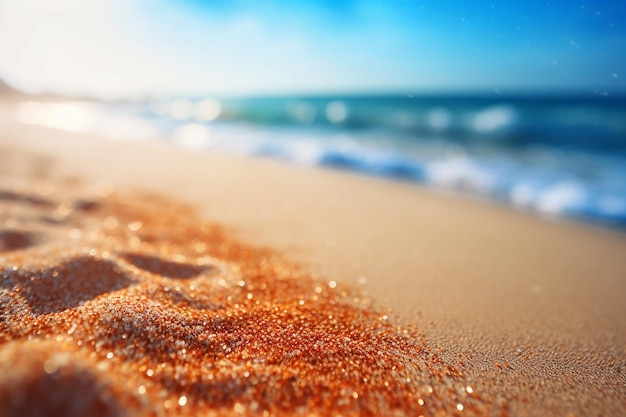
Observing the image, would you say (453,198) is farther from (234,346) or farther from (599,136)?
(599,136)

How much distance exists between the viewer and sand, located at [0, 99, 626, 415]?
0.91 meters

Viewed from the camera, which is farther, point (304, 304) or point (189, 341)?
point (304, 304)

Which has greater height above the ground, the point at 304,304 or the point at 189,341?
the point at 189,341

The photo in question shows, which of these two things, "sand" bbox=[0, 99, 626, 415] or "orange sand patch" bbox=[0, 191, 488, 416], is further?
"sand" bbox=[0, 99, 626, 415]

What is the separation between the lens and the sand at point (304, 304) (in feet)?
2.98

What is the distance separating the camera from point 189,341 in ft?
3.48

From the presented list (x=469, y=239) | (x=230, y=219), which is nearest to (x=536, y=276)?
(x=469, y=239)

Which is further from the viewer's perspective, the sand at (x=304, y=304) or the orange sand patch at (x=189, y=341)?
the sand at (x=304, y=304)

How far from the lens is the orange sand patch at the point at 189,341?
797mm

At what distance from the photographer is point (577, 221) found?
3314 mm

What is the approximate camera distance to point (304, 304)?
144cm

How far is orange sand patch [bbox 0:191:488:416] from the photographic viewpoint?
2.61 ft

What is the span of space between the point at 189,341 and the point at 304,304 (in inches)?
20.2

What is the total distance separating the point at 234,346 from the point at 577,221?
355 centimetres
